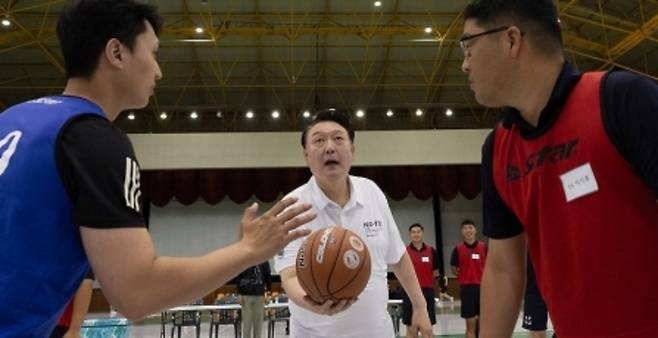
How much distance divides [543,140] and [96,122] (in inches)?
54.1

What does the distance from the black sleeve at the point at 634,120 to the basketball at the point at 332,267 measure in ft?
4.96

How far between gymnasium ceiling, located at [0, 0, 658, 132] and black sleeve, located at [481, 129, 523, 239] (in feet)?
54.1

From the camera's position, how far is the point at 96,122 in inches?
63.1

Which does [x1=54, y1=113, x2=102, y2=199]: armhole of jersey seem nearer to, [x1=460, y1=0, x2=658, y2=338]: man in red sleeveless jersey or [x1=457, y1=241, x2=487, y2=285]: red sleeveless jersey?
[x1=460, y1=0, x2=658, y2=338]: man in red sleeveless jersey

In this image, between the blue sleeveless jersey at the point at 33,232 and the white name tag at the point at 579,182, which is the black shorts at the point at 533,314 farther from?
the blue sleeveless jersey at the point at 33,232

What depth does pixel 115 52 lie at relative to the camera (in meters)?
1.83

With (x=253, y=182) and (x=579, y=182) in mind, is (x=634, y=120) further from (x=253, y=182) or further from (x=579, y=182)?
(x=253, y=182)

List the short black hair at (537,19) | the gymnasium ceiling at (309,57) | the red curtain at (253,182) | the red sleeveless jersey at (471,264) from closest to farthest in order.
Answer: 1. the short black hair at (537,19)
2. the red sleeveless jersey at (471,264)
3. the gymnasium ceiling at (309,57)
4. the red curtain at (253,182)

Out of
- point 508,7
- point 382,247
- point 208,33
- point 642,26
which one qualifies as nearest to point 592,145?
point 508,7

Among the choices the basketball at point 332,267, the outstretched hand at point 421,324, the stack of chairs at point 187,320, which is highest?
the basketball at point 332,267

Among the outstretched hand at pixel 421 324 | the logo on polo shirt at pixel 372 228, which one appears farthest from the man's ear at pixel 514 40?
the outstretched hand at pixel 421 324

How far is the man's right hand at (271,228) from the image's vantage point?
5.92ft

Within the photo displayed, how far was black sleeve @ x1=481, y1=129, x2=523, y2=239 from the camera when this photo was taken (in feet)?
7.61

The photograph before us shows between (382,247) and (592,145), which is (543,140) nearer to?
(592,145)
